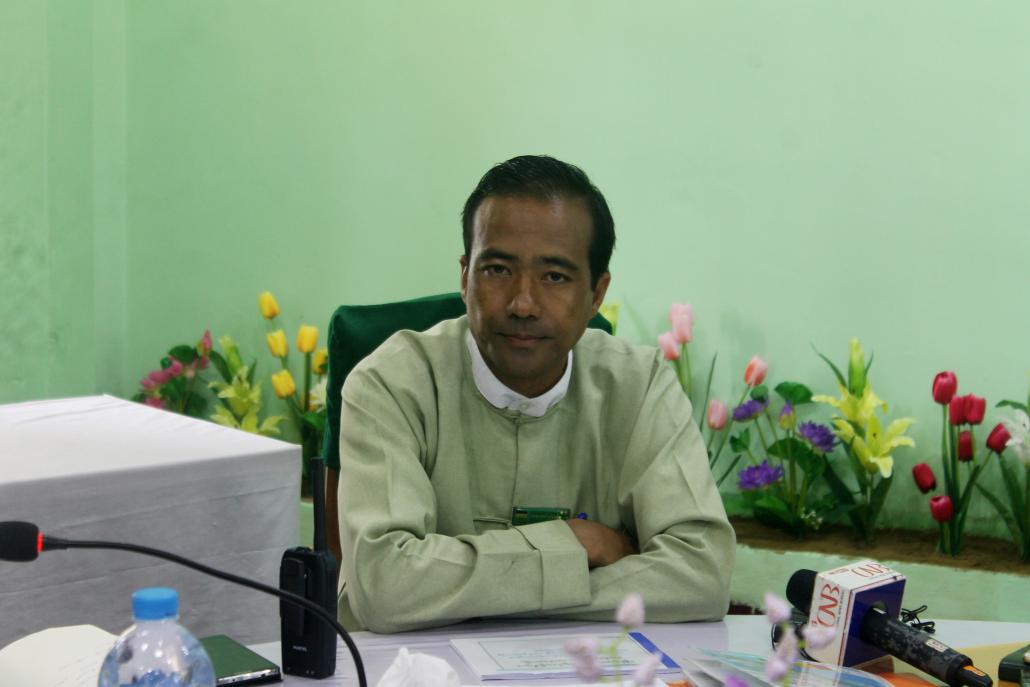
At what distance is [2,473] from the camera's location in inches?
66.6

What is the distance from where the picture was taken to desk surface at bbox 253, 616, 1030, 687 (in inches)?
61.5

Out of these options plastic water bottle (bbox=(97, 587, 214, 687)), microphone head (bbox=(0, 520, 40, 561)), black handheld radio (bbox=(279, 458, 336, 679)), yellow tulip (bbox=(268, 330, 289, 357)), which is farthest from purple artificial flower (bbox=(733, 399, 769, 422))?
microphone head (bbox=(0, 520, 40, 561))

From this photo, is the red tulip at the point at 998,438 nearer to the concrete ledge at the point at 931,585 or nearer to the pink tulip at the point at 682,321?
the concrete ledge at the point at 931,585

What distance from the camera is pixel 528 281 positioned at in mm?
1928

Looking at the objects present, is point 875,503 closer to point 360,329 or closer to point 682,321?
point 682,321

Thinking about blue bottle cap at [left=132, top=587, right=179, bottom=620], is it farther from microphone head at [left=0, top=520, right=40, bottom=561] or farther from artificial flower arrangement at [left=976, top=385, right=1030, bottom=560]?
artificial flower arrangement at [left=976, top=385, right=1030, bottom=560]

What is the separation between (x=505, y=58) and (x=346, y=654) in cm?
238

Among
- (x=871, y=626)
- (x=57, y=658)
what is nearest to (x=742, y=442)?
(x=871, y=626)

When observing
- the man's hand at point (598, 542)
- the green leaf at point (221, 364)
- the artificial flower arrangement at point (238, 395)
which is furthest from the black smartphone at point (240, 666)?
the green leaf at point (221, 364)

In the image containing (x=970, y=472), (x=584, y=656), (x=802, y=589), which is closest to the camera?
(x=584, y=656)

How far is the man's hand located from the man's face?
0.27 meters

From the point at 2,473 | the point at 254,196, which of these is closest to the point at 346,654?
the point at 2,473

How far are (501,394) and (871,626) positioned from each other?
2.50 ft

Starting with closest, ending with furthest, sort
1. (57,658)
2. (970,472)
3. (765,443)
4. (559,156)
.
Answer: (57,658)
(970,472)
(765,443)
(559,156)
